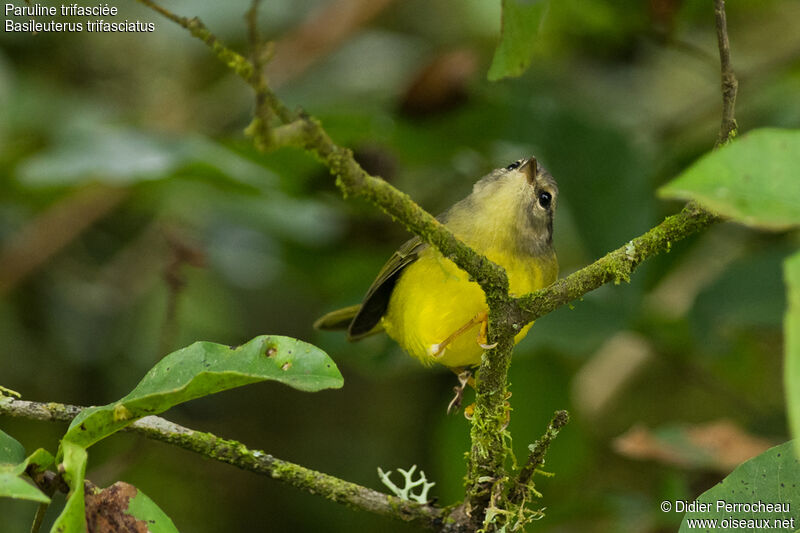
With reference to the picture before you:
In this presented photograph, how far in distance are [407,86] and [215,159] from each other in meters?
1.26

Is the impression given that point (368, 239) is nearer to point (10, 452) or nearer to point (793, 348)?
point (10, 452)

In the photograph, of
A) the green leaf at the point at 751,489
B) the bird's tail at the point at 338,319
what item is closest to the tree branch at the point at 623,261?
the green leaf at the point at 751,489

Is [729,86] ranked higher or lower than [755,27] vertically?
lower

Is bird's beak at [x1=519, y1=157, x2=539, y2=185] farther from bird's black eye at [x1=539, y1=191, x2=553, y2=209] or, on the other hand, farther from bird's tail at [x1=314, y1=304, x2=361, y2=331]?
bird's tail at [x1=314, y1=304, x2=361, y2=331]

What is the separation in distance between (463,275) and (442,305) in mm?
220

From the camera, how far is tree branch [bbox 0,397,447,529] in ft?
6.10

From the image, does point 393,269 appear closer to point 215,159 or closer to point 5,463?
point 215,159

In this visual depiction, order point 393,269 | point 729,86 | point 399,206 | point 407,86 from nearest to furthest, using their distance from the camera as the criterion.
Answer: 1. point 399,206
2. point 729,86
3. point 393,269
4. point 407,86

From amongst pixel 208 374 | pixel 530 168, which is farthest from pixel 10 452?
pixel 530 168

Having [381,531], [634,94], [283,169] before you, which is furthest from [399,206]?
[634,94]

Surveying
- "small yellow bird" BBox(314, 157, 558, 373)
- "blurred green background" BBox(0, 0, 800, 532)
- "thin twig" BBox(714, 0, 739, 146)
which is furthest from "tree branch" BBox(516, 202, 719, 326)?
"blurred green background" BBox(0, 0, 800, 532)

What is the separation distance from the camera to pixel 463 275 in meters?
2.81

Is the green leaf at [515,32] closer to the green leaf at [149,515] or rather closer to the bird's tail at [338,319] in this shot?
the green leaf at [149,515]

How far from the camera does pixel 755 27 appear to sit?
557 centimetres
